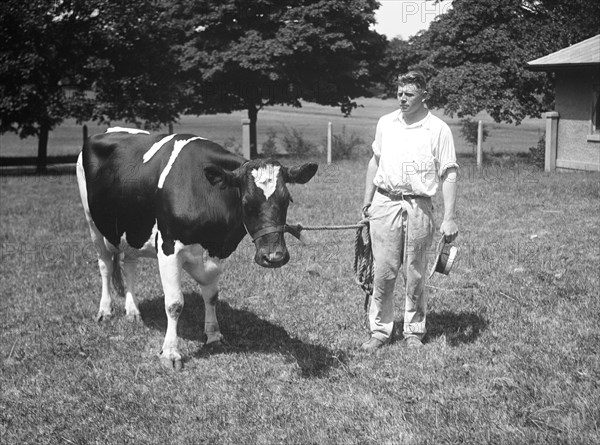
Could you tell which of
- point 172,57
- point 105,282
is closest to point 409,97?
point 105,282

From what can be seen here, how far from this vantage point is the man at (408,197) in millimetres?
5770

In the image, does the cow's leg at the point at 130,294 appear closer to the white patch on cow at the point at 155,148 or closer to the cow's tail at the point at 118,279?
the cow's tail at the point at 118,279

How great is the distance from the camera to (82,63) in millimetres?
24266

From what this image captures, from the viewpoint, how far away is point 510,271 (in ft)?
27.9

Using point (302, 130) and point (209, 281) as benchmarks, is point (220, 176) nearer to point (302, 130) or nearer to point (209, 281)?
point (209, 281)

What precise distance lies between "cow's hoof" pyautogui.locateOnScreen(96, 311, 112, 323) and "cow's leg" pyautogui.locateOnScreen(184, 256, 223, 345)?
1.35 m

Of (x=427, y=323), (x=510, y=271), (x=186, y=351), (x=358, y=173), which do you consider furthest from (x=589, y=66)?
(x=186, y=351)

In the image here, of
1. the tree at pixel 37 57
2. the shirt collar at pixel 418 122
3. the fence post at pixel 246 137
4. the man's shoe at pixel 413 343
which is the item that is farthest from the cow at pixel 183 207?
the tree at pixel 37 57

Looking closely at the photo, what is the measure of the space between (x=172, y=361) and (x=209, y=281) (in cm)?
81

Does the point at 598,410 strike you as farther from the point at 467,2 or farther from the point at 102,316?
the point at 467,2

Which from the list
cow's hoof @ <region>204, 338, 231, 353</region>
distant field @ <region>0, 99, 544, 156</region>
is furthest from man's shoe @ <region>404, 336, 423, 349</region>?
distant field @ <region>0, 99, 544, 156</region>

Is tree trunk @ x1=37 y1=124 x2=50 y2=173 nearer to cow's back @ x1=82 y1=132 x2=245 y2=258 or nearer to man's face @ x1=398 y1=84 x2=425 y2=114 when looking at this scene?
cow's back @ x1=82 y1=132 x2=245 y2=258

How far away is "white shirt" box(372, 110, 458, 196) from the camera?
227 inches

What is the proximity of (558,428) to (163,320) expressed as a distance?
4.21 metres
